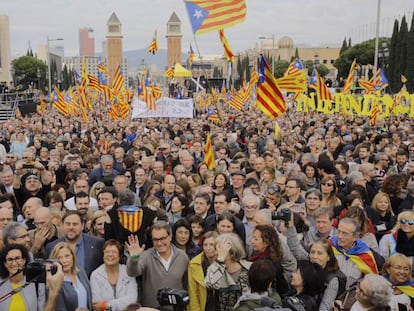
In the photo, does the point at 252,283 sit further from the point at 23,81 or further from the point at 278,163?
the point at 23,81

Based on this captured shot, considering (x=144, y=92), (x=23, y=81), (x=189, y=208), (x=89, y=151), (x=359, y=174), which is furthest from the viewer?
(x=23, y=81)

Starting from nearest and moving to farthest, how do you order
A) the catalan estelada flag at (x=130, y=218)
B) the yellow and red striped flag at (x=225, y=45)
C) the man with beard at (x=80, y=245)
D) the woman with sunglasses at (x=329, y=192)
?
the man with beard at (x=80, y=245) → the catalan estelada flag at (x=130, y=218) → the woman with sunglasses at (x=329, y=192) → the yellow and red striped flag at (x=225, y=45)

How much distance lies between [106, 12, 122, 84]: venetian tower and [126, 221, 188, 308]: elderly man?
128266 mm

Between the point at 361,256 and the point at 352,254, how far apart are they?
0.08 m

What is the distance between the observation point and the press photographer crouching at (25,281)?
169 inches

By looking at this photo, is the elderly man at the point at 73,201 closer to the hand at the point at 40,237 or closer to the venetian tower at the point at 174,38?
the hand at the point at 40,237

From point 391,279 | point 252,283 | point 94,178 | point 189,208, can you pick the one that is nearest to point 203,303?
point 252,283

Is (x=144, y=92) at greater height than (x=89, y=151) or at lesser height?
greater

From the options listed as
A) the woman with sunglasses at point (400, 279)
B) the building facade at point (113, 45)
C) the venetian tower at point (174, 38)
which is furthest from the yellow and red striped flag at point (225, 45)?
the building facade at point (113, 45)

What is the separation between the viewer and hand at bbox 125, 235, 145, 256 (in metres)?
5.13

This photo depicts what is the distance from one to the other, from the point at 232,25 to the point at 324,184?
3620 mm

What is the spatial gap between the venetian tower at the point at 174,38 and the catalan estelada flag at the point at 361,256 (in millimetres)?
121696

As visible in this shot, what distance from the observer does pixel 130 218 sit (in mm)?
5660

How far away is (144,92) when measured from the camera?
20953 millimetres
